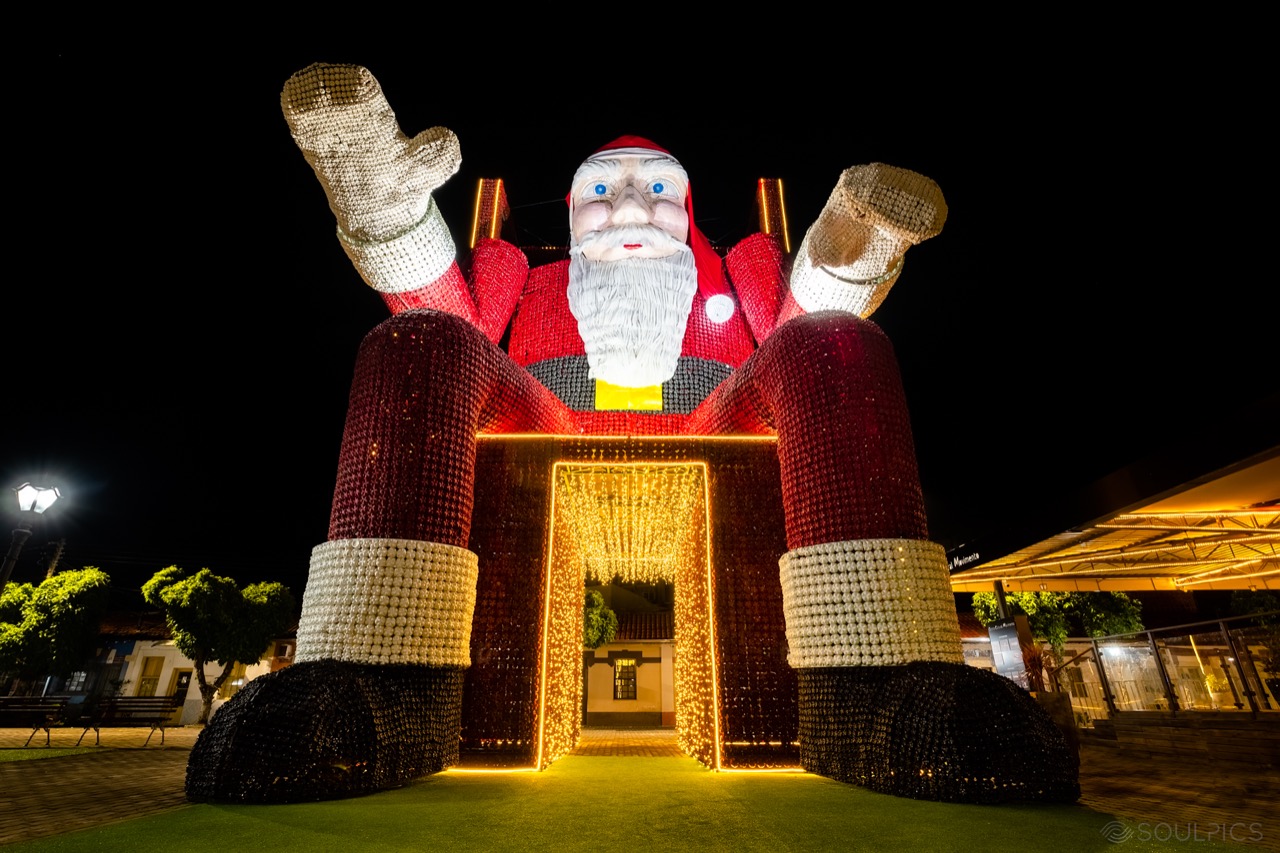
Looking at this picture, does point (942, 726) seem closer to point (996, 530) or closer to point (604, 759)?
point (604, 759)

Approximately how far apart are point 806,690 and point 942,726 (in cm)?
74

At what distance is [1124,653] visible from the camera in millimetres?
7828

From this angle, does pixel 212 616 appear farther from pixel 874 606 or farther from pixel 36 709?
pixel 874 606

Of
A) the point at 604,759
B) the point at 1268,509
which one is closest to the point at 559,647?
the point at 604,759

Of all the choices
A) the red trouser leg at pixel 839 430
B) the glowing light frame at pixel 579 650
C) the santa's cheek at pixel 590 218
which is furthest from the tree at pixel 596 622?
the red trouser leg at pixel 839 430

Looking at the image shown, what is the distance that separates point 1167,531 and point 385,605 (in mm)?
8961

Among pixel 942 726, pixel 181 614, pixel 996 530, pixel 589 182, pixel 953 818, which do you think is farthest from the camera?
pixel 181 614

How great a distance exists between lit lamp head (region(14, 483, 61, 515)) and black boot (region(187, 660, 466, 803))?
19.9 feet

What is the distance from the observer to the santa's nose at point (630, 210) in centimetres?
380

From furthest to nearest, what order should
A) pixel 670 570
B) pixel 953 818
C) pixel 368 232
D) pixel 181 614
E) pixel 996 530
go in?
Answer: pixel 181 614, pixel 996 530, pixel 670 570, pixel 368 232, pixel 953 818

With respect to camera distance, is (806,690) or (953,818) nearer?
(953,818)

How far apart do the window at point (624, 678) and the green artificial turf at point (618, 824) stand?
16319mm

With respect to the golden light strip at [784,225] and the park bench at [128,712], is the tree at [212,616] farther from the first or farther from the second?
the golden light strip at [784,225]

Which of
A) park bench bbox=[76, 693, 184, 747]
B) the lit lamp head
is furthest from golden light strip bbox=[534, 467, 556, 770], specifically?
park bench bbox=[76, 693, 184, 747]
